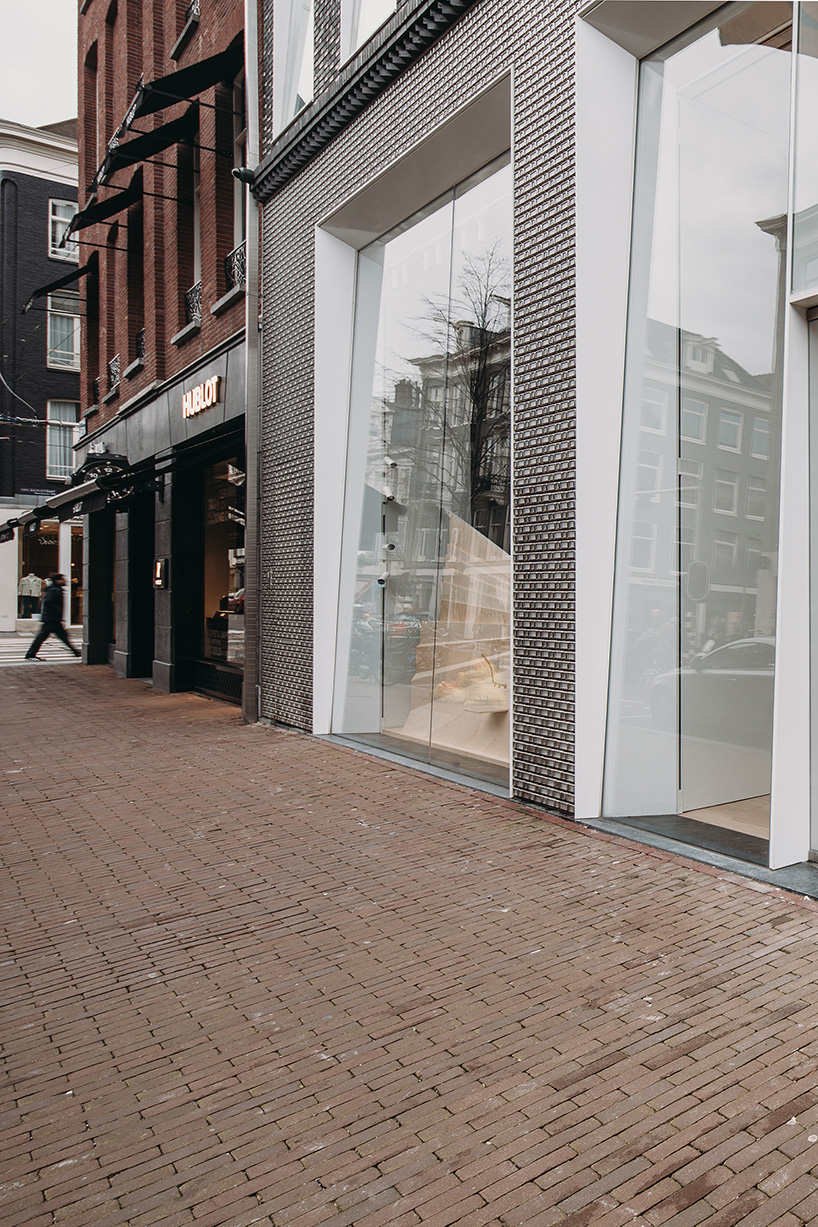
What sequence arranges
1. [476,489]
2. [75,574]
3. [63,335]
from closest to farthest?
[476,489] < [63,335] < [75,574]

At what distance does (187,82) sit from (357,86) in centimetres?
447

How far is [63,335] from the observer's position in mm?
34344

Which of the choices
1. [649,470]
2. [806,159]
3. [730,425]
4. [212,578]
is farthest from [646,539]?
[212,578]

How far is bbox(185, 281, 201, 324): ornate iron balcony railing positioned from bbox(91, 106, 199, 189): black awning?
2031mm

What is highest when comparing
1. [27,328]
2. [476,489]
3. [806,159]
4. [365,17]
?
[27,328]

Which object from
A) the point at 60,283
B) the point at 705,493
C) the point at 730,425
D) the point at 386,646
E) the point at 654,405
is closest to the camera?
the point at 730,425

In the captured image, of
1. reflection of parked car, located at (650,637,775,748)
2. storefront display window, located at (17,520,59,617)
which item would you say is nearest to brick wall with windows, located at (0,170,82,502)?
storefront display window, located at (17,520,59,617)

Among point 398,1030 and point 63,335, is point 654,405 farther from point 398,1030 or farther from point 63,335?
point 63,335

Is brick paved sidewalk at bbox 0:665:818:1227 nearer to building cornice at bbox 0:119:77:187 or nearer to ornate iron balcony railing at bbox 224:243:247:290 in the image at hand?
ornate iron balcony railing at bbox 224:243:247:290

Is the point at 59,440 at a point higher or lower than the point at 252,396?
higher

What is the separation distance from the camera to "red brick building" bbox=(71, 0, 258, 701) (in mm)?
13055

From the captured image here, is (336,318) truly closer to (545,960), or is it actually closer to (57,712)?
(57,712)

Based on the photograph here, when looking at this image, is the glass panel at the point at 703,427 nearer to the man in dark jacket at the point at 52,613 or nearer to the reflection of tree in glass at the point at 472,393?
the reflection of tree in glass at the point at 472,393

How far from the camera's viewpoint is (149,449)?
16.4m
